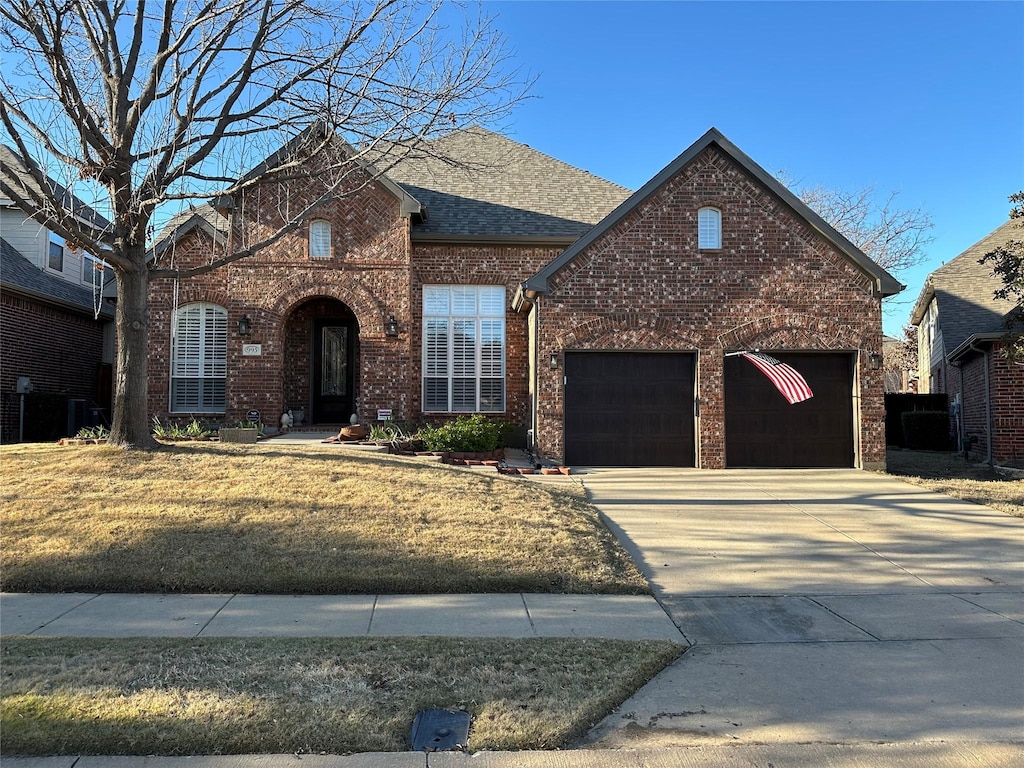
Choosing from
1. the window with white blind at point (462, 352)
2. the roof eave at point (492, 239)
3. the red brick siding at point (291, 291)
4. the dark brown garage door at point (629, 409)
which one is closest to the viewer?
the dark brown garage door at point (629, 409)

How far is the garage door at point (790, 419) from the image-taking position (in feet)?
46.6

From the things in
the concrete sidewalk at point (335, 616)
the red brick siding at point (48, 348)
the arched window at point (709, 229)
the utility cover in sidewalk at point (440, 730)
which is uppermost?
the arched window at point (709, 229)

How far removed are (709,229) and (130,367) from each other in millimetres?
10937

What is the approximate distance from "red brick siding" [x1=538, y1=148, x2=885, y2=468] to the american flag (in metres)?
0.64

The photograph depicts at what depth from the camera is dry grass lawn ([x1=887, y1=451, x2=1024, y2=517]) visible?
10.5m

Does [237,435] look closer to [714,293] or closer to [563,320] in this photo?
[563,320]

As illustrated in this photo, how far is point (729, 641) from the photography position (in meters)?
4.97

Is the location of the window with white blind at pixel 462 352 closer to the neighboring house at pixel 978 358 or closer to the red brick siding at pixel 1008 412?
the neighboring house at pixel 978 358

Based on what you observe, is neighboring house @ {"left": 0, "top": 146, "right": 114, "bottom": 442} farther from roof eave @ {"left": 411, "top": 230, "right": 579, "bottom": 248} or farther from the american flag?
the american flag

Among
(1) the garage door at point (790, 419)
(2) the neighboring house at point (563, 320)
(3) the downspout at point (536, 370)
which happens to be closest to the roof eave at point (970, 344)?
(2) the neighboring house at point (563, 320)

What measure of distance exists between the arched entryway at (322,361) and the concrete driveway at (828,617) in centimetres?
889

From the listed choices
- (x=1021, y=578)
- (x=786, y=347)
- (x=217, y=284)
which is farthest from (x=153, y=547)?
(x=786, y=347)

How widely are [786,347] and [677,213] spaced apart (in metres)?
3.54

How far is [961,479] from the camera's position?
1303 centimetres
